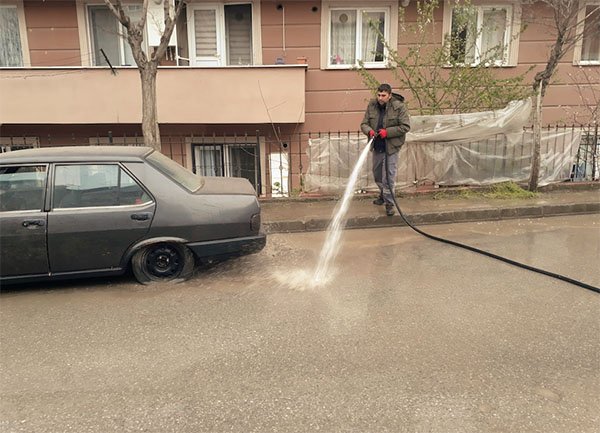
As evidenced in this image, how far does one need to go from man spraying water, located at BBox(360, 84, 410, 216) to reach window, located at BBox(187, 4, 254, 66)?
16.4 feet

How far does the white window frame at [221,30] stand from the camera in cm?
1041

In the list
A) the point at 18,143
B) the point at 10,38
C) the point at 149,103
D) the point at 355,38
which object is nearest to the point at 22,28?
the point at 10,38

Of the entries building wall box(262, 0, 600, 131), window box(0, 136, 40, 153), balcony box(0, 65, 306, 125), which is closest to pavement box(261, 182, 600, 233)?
balcony box(0, 65, 306, 125)

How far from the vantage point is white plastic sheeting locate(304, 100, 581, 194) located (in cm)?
816

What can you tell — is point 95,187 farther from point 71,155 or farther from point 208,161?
point 208,161

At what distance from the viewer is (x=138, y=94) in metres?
9.71

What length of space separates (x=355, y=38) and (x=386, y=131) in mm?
5086

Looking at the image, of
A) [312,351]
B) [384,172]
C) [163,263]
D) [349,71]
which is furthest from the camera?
[349,71]

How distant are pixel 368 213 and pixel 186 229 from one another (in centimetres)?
338

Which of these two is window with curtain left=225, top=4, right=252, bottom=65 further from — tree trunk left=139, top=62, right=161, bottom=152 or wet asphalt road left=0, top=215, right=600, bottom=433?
wet asphalt road left=0, top=215, right=600, bottom=433

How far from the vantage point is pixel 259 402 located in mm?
2756

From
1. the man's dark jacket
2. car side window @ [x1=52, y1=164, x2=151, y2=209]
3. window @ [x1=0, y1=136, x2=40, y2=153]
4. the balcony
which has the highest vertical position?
the balcony

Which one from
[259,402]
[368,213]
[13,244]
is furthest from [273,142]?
[259,402]

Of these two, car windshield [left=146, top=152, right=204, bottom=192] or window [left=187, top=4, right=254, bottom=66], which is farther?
window [left=187, top=4, right=254, bottom=66]
